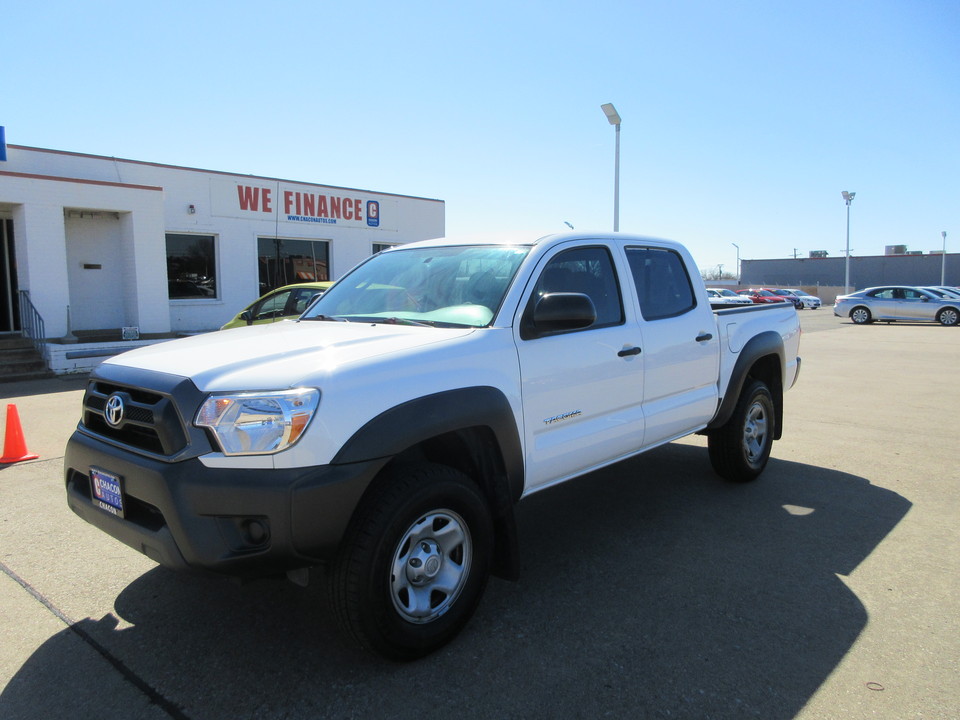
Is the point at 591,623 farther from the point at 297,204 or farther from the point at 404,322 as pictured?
the point at 297,204

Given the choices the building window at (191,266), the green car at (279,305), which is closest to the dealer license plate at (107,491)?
the green car at (279,305)

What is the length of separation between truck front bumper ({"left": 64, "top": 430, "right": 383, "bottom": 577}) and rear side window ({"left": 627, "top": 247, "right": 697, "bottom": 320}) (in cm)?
250

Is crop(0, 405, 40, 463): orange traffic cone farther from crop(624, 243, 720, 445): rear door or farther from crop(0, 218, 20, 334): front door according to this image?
crop(0, 218, 20, 334): front door

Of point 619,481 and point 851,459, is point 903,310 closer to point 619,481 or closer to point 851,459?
point 851,459

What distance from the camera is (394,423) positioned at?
290 centimetres

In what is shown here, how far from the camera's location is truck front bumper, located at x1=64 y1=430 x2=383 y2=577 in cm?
264

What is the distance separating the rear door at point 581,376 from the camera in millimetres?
3598

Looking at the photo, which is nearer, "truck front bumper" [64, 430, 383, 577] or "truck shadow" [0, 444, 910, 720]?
"truck front bumper" [64, 430, 383, 577]

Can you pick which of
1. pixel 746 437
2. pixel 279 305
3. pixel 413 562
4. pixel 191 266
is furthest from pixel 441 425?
pixel 191 266

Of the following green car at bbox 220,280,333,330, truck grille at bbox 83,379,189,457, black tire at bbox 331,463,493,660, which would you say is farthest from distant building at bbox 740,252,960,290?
truck grille at bbox 83,379,189,457

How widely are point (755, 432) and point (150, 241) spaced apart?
14070 millimetres

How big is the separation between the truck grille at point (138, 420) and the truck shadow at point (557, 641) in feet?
3.21

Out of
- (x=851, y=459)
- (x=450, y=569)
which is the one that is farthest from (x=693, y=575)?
(x=851, y=459)

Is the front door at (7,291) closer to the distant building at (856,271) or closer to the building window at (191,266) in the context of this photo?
the building window at (191,266)
